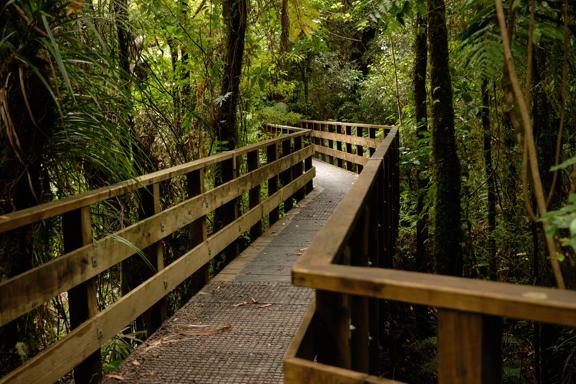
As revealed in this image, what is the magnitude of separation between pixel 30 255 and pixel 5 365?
546 millimetres

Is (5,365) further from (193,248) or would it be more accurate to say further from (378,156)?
(378,156)

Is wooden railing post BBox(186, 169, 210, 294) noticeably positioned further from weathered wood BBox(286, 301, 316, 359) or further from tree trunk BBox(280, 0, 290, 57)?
weathered wood BBox(286, 301, 316, 359)

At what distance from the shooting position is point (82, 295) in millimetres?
3473

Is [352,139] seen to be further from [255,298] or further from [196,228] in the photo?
[255,298]

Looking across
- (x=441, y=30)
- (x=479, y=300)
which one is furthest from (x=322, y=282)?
(x=441, y=30)

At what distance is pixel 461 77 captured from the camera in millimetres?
9492

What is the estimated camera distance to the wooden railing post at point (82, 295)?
3.41m

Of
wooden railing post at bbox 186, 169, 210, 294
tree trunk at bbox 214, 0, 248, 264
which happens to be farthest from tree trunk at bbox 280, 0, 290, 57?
wooden railing post at bbox 186, 169, 210, 294

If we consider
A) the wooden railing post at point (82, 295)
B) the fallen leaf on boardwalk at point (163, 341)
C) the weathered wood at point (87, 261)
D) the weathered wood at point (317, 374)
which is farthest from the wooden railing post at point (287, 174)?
the weathered wood at point (317, 374)

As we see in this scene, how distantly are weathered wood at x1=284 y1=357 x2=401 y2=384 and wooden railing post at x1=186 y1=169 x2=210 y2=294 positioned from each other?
12.2ft

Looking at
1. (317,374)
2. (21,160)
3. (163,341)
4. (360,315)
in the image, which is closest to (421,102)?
(163,341)

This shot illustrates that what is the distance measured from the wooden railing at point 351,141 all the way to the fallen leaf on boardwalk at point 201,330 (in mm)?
6868

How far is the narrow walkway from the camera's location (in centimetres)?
366

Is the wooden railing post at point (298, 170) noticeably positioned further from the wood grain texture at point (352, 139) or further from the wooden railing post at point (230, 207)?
the wooden railing post at point (230, 207)
